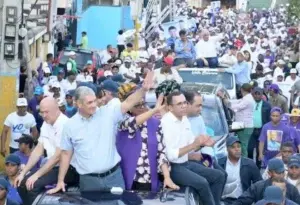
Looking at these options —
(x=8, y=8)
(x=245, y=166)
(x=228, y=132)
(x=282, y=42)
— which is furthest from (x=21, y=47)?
(x=282, y=42)

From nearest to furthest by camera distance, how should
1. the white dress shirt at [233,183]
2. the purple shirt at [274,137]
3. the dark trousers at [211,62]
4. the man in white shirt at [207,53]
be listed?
the white dress shirt at [233,183], the purple shirt at [274,137], the dark trousers at [211,62], the man in white shirt at [207,53]

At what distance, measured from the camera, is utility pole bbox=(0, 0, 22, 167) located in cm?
1939

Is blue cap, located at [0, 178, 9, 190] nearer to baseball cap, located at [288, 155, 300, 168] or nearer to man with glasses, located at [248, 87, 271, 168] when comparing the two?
baseball cap, located at [288, 155, 300, 168]

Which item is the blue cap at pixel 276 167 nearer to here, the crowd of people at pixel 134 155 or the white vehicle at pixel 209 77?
the crowd of people at pixel 134 155

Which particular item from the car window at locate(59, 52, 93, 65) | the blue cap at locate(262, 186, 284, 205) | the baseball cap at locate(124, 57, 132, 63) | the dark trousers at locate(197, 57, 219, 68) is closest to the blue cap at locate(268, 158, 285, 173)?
the blue cap at locate(262, 186, 284, 205)

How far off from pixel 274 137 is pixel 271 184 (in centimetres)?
508

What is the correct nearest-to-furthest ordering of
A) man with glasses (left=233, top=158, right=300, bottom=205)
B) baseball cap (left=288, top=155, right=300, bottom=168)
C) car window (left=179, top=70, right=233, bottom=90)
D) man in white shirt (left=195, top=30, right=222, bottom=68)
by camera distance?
man with glasses (left=233, top=158, right=300, bottom=205)
baseball cap (left=288, top=155, right=300, bottom=168)
car window (left=179, top=70, right=233, bottom=90)
man in white shirt (left=195, top=30, right=222, bottom=68)

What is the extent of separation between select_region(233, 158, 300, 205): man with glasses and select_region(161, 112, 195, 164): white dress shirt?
1.41 meters

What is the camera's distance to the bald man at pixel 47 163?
31.8 ft

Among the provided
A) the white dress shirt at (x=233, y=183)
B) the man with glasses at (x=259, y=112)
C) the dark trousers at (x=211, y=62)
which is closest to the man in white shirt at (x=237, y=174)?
the white dress shirt at (x=233, y=183)

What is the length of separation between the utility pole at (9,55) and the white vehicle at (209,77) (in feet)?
12.0

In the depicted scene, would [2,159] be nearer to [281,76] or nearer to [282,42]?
[281,76]

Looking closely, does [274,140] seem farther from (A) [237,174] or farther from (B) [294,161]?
(B) [294,161]

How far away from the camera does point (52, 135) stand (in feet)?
34.8
